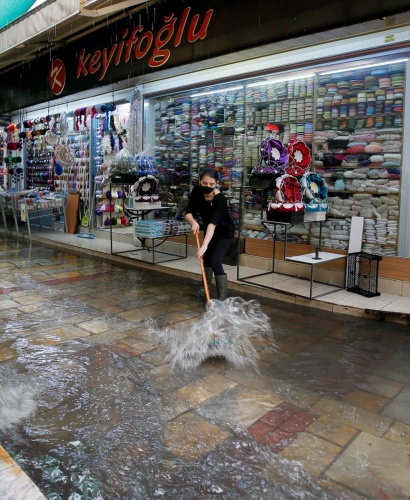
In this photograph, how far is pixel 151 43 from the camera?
8.34 metres

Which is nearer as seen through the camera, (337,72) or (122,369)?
(122,369)

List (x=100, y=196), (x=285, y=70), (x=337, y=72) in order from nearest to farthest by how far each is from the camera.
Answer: (x=337, y=72)
(x=285, y=70)
(x=100, y=196)

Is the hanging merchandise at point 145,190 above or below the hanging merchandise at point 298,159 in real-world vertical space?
below

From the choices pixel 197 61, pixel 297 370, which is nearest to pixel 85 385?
pixel 297 370

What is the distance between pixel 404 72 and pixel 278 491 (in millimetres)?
5677

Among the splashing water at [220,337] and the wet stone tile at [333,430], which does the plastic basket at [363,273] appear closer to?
the splashing water at [220,337]

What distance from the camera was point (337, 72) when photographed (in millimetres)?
6848

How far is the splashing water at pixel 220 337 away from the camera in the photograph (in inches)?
166

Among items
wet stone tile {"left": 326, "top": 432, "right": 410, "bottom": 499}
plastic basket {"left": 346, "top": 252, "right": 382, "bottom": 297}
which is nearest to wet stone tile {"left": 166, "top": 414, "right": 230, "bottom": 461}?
wet stone tile {"left": 326, "top": 432, "right": 410, "bottom": 499}

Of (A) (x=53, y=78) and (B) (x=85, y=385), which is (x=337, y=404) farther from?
(A) (x=53, y=78)

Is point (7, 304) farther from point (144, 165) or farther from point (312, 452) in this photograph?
point (312, 452)

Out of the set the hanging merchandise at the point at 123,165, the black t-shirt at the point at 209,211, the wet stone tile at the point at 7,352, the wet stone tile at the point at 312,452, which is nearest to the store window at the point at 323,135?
the black t-shirt at the point at 209,211

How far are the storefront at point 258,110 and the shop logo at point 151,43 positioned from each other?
0.08 ft

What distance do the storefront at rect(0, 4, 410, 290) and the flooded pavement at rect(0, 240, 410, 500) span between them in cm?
209
